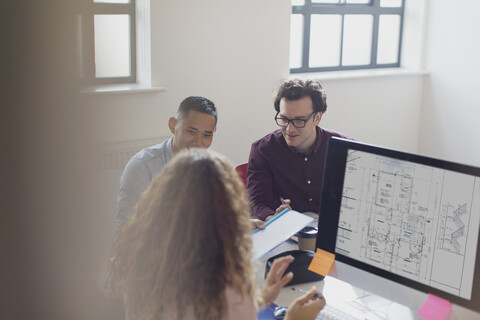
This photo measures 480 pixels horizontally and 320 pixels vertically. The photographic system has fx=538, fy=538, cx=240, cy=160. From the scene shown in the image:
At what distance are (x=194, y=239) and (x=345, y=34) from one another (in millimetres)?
3514

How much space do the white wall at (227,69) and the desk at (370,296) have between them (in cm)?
161

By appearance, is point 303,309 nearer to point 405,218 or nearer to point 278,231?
point 405,218

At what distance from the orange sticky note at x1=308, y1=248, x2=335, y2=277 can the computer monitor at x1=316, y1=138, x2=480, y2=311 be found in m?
0.01

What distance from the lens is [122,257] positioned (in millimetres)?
1009

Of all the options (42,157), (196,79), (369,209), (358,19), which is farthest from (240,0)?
(42,157)

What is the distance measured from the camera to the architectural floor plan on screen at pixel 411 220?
111 cm

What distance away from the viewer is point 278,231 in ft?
5.00

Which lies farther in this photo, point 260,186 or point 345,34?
point 345,34

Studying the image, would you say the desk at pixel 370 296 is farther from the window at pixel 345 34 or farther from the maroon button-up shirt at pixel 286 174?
the window at pixel 345 34

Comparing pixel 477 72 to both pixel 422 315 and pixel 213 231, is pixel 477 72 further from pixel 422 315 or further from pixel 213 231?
pixel 213 231

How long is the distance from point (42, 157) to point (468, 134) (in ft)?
13.6

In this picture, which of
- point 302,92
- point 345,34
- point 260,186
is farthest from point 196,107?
point 345,34

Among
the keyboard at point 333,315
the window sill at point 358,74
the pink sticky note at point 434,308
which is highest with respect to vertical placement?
the window sill at point 358,74

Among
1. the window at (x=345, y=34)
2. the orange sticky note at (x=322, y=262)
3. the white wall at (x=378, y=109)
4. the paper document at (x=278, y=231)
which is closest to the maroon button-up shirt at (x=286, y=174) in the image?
the paper document at (x=278, y=231)
